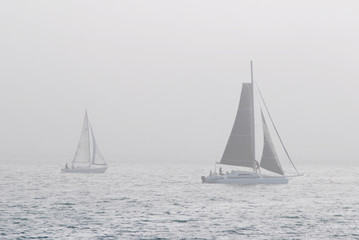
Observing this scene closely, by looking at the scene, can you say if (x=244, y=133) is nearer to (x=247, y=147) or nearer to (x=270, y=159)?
(x=247, y=147)

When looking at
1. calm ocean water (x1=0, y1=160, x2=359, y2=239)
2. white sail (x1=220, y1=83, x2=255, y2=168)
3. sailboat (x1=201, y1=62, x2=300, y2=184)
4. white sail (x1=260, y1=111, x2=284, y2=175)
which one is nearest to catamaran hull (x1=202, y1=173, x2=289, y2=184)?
sailboat (x1=201, y1=62, x2=300, y2=184)

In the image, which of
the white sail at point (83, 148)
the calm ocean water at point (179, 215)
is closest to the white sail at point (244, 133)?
the calm ocean water at point (179, 215)

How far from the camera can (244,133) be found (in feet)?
239

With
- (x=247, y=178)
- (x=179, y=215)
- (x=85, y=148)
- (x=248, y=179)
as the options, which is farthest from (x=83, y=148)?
(x=179, y=215)

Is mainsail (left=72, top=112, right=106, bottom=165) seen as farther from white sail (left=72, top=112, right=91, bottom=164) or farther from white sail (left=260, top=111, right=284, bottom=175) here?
white sail (left=260, top=111, right=284, bottom=175)

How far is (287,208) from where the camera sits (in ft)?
176

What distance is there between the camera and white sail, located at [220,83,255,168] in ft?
238

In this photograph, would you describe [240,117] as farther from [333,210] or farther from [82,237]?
[82,237]

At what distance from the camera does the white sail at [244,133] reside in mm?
72562

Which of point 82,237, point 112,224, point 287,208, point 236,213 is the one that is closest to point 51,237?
point 82,237

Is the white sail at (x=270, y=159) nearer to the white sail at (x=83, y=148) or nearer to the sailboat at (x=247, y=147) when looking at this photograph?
the sailboat at (x=247, y=147)

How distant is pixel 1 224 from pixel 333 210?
29.5 metres

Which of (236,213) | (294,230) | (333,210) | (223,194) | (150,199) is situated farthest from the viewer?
(223,194)

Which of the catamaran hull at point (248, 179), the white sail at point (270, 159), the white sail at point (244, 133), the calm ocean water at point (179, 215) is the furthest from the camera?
the white sail at point (270, 159)
